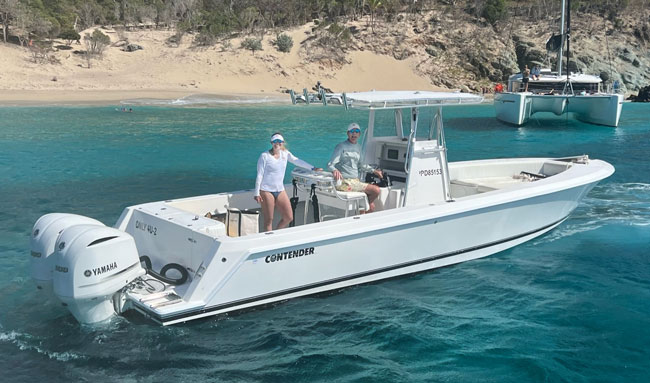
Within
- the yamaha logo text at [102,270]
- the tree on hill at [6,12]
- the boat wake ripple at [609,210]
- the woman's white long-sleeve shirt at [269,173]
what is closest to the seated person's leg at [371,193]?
the woman's white long-sleeve shirt at [269,173]

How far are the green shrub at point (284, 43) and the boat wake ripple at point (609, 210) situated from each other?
148 feet

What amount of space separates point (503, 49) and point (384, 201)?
2171 inches

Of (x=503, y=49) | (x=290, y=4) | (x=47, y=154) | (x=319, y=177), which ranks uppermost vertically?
(x=290, y=4)

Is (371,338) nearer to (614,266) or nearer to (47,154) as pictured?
(614,266)

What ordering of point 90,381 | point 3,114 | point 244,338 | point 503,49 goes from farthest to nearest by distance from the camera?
point 503,49
point 3,114
point 244,338
point 90,381

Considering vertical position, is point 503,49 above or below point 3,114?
above

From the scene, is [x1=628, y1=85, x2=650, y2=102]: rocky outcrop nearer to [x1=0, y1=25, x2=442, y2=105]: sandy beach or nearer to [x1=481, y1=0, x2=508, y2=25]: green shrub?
[x1=481, y1=0, x2=508, y2=25]: green shrub

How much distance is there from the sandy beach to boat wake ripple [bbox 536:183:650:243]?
114 feet

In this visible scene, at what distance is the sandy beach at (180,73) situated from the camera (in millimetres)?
44156

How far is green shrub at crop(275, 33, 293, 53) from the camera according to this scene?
186 feet

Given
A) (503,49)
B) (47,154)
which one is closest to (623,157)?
Result: (47,154)

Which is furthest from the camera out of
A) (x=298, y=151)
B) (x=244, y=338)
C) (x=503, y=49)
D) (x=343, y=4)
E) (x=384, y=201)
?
(x=343, y=4)

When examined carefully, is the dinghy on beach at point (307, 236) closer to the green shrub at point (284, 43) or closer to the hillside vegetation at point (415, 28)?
the hillside vegetation at point (415, 28)

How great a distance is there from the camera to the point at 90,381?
5383mm
